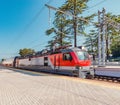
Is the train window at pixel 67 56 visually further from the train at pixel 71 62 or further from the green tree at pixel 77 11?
the green tree at pixel 77 11

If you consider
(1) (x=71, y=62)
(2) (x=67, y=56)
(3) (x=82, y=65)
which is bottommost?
(3) (x=82, y=65)

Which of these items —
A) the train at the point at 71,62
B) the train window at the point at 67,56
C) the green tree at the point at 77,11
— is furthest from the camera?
the green tree at the point at 77,11

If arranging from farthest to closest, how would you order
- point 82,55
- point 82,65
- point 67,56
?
point 67,56
point 82,55
point 82,65

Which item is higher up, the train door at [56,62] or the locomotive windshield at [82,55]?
the locomotive windshield at [82,55]

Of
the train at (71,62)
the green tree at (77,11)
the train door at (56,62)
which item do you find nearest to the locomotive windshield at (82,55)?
the train at (71,62)

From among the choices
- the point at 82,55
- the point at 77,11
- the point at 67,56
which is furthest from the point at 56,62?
the point at 77,11

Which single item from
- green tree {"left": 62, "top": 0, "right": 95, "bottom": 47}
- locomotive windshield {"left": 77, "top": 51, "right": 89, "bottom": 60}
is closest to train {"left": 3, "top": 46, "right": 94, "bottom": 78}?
locomotive windshield {"left": 77, "top": 51, "right": 89, "bottom": 60}

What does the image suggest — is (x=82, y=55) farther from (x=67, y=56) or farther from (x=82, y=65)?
(x=67, y=56)

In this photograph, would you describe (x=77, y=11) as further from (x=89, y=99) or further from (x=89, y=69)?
(x=89, y=99)

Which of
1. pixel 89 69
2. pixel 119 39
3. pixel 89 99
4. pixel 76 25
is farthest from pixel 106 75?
pixel 119 39

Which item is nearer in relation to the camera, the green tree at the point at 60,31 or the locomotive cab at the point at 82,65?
the locomotive cab at the point at 82,65

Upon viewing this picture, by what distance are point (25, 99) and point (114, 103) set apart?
3.69m

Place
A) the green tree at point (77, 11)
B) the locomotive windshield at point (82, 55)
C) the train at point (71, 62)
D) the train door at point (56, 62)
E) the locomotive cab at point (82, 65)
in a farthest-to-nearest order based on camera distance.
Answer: the green tree at point (77, 11), the train door at point (56, 62), the locomotive windshield at point (82, 55), the train at point (71, 62), the locomotive cab at point (82, 65)

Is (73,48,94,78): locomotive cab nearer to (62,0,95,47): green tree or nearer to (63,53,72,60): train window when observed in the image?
(63,53,72,60): train window
